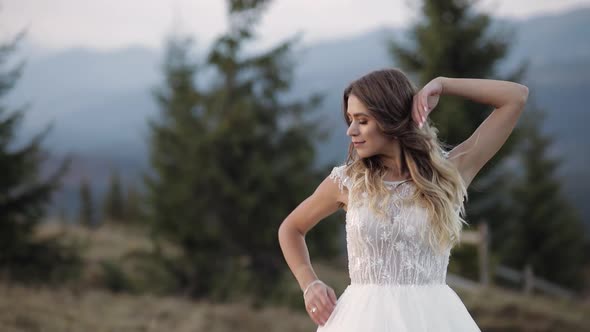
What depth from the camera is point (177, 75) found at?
1477cm

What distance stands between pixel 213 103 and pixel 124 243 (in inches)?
223

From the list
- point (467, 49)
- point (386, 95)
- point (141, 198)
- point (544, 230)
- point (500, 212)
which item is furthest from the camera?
point (544, 230)

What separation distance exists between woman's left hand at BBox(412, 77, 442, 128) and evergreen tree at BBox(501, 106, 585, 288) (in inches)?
1021

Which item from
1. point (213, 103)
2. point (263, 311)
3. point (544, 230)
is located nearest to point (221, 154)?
point (213, 103)

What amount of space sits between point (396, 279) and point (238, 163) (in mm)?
10680

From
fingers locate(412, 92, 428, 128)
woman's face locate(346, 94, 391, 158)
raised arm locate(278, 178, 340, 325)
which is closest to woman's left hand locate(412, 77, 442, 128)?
fingers locate(412, 92, 428, 128)

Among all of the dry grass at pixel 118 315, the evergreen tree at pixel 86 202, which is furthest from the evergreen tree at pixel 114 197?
the dry grass at pixel 118 315

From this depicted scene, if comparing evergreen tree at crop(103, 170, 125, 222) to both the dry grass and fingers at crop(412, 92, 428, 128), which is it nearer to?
the dry grass

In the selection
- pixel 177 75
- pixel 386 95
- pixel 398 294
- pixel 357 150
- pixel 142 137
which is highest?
pixel 177 75

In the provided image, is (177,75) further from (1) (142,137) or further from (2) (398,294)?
(2) (398,294)

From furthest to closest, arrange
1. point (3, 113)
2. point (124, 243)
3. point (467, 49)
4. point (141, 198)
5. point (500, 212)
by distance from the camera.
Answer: point (500, 212)
point (467, 49)
point (124, 243)
point (141, 198)
point (3, 113)

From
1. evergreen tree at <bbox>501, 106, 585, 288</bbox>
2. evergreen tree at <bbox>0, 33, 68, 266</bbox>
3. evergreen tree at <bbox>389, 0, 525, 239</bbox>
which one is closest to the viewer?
evergreen tree at <bbox>0, 33, 68, 266</bbox>

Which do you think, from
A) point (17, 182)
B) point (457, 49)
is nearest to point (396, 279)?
point (17, 182)

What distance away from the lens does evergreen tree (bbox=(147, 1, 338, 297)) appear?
1309 cm
